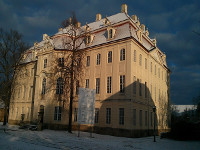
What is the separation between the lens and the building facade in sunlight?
2506cm

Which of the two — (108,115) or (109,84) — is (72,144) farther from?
(109,84)

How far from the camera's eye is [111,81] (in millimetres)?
26594

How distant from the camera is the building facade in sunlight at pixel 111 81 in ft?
82.2

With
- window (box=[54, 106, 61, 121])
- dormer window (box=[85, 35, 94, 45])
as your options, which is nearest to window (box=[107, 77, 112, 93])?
dormer window (box=[85, 35, 94, 45])

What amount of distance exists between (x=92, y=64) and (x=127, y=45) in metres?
6.55

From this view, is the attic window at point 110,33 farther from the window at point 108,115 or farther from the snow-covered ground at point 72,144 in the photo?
the snow-covered ground at point 72,144

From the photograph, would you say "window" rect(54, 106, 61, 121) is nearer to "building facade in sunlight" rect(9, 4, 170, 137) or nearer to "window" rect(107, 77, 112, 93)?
"building facade in sunlight" rect(9, 4, 170, 137)

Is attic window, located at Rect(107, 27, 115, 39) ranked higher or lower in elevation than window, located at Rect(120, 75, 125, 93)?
higher

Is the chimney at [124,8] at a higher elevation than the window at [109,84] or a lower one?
higher

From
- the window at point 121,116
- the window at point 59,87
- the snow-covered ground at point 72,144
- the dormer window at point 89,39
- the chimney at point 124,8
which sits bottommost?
the snow-covered ground at point 72,144

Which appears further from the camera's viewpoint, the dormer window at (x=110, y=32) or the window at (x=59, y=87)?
the window at (x=59, y=87)

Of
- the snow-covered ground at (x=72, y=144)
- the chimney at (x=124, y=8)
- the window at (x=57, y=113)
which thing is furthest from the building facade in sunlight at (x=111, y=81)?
the snow-covered ground at (x=72, y=144)

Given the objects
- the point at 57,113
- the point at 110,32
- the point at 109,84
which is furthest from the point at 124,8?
the point at 57,113

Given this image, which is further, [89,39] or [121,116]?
Result: [89,39]
